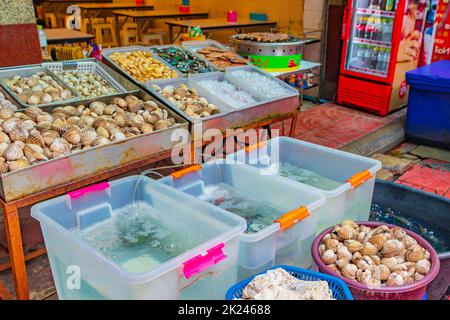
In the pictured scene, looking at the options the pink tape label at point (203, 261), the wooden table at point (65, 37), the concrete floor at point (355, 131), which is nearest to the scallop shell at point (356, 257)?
the pink tape label at point (203, 261)

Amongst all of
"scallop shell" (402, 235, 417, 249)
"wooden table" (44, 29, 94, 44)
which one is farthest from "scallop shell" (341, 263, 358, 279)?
"wooden table" (44, 29, 94, 44)

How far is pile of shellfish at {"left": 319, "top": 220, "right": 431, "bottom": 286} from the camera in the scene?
6.33 feet

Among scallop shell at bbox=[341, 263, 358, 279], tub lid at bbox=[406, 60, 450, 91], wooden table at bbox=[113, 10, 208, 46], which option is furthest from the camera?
wooden table at bbox=[113, 10, 208, 46]

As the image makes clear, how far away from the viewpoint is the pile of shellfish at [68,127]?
Answer: 90.7 inches

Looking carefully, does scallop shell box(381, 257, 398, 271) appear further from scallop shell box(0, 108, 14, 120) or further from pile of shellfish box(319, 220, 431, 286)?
scallop shell box(0, 108, 14, 120)

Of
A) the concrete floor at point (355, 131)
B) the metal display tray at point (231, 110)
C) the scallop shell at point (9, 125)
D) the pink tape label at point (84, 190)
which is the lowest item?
the concrete floor at point (355, 131)

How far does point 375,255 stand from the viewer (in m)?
2.08

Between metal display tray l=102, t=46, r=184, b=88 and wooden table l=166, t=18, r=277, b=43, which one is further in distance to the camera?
wooden table l=166, t=18, r=277, b=43

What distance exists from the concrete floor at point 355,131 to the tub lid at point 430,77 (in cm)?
74

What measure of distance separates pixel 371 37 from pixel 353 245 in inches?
179

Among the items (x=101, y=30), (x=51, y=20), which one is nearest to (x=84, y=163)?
(x=101, y=30)

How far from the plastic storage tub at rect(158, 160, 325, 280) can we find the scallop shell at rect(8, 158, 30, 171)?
709 mm

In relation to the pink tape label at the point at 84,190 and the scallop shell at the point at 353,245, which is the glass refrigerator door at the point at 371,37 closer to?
the scallop shell at the point at 353,245

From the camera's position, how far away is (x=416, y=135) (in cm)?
511
